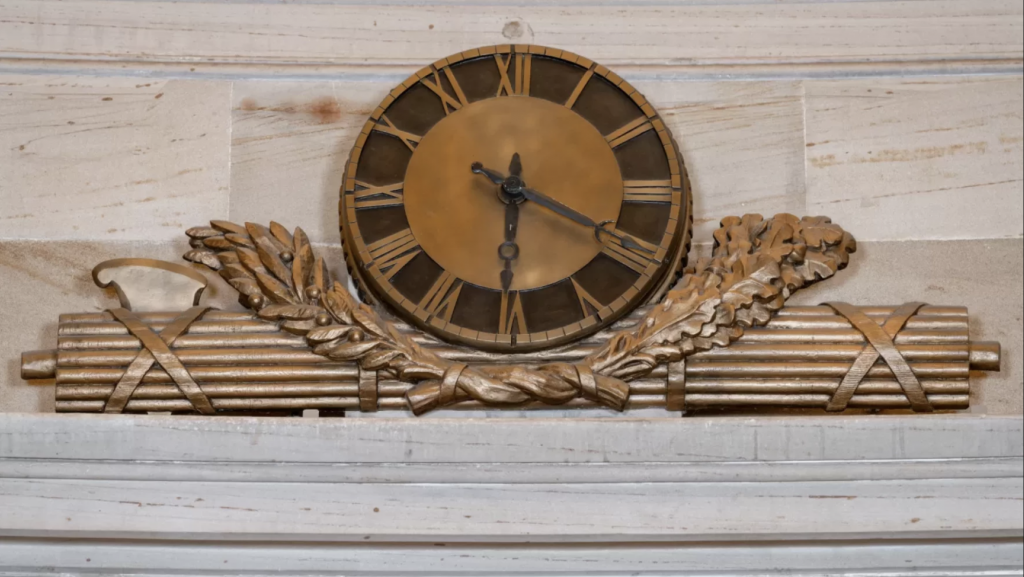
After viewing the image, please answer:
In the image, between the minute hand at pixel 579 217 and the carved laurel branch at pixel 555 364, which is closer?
the carved laurel branch at pixel 555 364

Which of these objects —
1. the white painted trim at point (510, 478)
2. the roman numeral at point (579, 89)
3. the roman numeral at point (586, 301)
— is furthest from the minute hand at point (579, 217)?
the white painted trim at point (510, 478)

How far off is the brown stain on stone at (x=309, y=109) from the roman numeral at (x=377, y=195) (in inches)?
9.0

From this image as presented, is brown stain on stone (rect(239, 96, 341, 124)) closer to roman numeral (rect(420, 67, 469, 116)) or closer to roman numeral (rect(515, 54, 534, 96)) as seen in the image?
roman numeral (rect(420, 67, 469, 116))

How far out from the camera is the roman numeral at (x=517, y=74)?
2842 millimetres

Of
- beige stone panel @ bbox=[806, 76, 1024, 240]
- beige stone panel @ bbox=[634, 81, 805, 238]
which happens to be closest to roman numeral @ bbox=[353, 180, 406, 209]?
beige stone panel @ bbox=[634, 81, 805, 238]

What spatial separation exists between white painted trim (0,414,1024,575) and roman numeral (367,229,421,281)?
319 mm

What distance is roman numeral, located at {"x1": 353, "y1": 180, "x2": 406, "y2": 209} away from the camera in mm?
2766

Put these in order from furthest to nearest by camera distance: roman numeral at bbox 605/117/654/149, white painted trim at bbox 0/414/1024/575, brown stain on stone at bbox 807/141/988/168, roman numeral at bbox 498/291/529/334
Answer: brown stain on stone at bbox 807/141/988/168
roman numeral at bbox 605/117/654/149
roman numeral at bbox 498/291/529/334
white painted trim at bbox 0/414/1024/575

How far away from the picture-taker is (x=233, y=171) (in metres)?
2.91

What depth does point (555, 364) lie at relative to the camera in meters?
2.64

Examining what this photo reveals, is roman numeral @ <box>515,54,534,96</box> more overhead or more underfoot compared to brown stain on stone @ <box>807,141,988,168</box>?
more overhead

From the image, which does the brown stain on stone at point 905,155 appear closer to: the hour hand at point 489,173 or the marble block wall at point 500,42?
the marble block wall at point 500,42

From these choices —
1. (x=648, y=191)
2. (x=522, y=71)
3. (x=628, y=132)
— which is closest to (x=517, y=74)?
(x=522, y=71)

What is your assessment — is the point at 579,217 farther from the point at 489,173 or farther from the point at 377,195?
the point at 377,195
